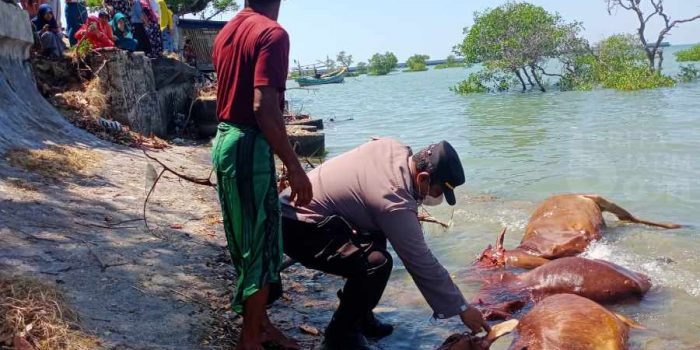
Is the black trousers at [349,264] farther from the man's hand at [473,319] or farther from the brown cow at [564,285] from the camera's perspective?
the brown cow at [564,285]

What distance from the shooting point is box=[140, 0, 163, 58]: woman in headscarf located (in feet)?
38.0

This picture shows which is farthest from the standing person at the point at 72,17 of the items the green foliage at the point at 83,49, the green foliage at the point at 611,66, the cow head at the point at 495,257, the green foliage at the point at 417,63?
the green foliage at the point at 417,63

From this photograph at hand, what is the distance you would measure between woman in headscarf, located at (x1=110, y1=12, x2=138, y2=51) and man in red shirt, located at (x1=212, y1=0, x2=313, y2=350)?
26.2 feet

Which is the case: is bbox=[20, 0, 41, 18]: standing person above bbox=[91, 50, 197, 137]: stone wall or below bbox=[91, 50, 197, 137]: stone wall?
above

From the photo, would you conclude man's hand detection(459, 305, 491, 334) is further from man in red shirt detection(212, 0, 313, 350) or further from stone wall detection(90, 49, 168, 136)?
stone wall detection(90, 49, 168, 136)

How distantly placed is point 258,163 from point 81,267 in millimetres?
1401

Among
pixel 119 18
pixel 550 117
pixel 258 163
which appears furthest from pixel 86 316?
pixel 550 117

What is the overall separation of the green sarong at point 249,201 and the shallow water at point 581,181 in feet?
4.14

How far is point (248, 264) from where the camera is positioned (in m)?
3.00

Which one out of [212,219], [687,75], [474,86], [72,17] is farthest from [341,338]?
[474,86]

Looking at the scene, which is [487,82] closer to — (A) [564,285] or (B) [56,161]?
(B) [56,161]

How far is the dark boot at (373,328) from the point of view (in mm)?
3984

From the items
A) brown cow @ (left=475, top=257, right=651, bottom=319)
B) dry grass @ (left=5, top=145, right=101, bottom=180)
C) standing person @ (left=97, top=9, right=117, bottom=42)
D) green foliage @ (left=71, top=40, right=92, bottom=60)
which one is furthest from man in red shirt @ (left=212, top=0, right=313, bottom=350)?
standing person @ (left=97, top=9, right=117, bottom=42)

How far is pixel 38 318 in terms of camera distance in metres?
2.75
